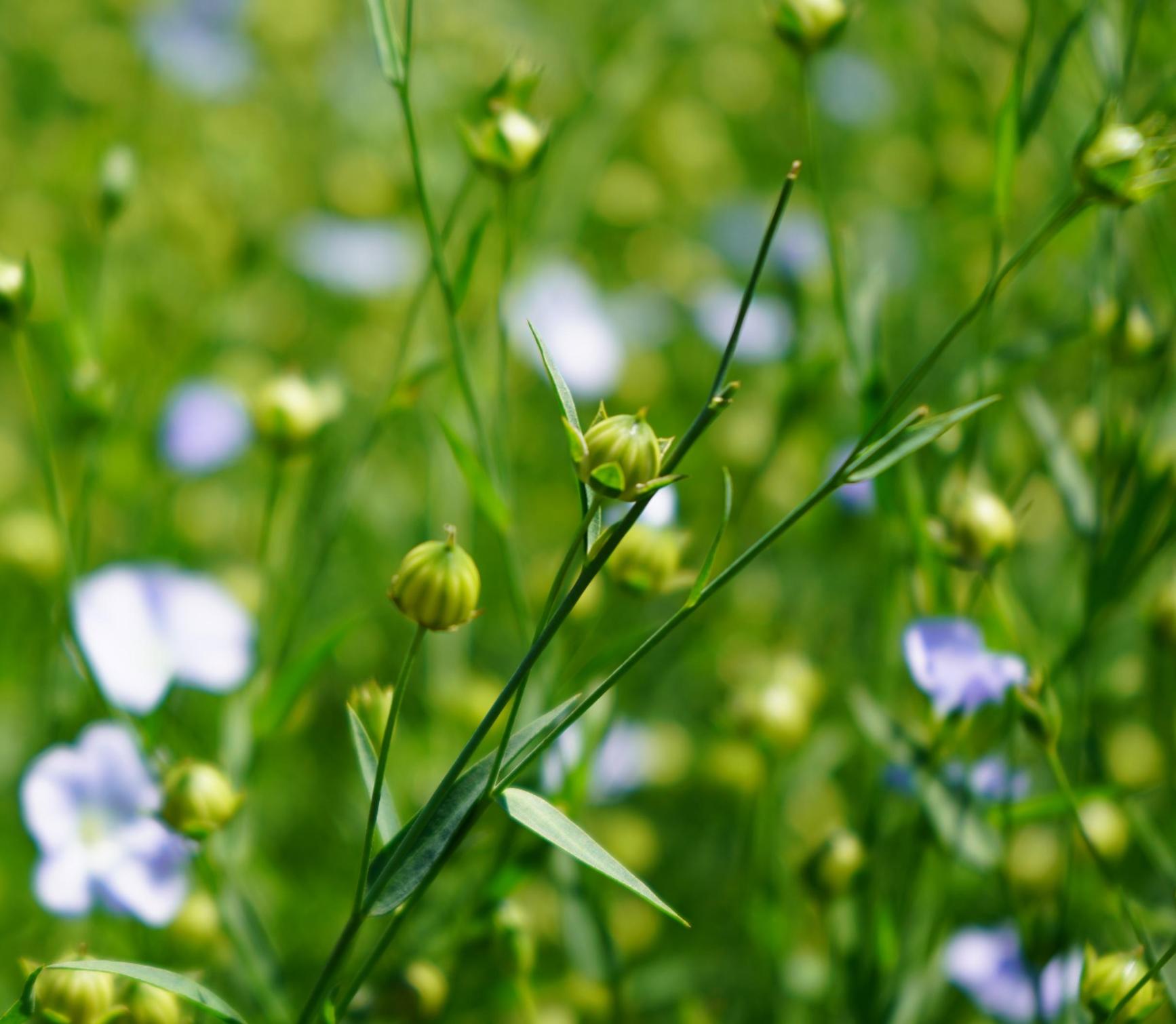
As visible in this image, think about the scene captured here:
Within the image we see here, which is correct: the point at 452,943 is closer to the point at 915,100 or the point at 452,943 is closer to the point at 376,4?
the point at 376,4

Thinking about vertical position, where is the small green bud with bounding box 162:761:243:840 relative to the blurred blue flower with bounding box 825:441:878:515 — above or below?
below

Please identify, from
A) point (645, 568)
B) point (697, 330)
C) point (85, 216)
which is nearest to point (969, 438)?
point (645, 568)

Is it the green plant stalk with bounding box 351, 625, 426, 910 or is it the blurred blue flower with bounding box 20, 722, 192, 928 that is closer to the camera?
the green plant stalk with bounding box 351, 625, 426, 910

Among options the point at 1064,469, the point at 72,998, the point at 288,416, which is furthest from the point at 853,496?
the point at 72,998

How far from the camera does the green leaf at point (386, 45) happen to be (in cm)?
57

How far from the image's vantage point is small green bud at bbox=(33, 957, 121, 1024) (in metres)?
0.52

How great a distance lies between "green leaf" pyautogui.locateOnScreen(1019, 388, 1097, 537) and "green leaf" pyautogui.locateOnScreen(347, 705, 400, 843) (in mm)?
433

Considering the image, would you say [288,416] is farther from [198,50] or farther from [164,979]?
[198,50]

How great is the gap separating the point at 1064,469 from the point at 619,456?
16.7 inches

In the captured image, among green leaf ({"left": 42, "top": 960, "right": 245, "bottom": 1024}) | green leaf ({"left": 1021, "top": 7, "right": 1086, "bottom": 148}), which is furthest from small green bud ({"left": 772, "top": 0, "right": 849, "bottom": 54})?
green leaf ({"left": 42, "top": 960, "right": 245, "bottom": 1024})

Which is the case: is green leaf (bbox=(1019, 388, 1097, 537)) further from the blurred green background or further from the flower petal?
the flower petal

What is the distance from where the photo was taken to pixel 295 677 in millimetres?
618

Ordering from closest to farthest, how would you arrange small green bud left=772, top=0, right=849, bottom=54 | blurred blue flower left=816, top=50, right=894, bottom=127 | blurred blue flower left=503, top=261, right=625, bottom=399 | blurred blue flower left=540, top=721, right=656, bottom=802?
small green bud left=772, top=0, right=849, bottom=54
blurred blue flower left=540, top=721, right=656, bottom=802
blurred blue flower left=503, top=261, right=625, bottom=399
blurred blue flower left=816, top=50, right=894, bottom=127

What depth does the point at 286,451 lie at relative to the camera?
772mm
